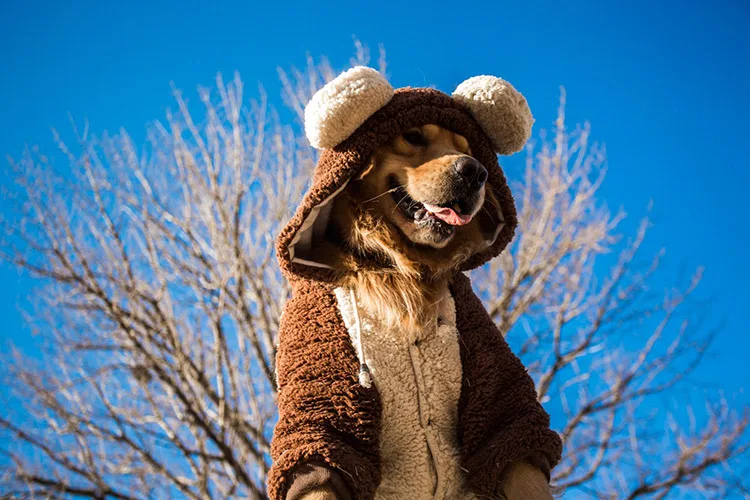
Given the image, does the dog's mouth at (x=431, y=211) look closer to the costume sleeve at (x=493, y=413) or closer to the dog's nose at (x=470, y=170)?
the dog's nose at (x=470, y=170)

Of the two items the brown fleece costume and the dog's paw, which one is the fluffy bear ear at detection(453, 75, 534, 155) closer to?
the brown fleece costume

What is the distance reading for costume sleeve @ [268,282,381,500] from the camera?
1.51 metres

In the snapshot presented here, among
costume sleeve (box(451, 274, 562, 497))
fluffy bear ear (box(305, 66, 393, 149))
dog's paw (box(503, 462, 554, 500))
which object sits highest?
fluffy bear ear (box(305, 66, 393, 149))

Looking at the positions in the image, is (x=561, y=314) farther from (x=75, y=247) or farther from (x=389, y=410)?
(x=389, y=410)

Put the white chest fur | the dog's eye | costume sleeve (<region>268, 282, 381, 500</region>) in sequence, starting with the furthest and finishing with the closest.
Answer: the dog's eye, the white chest fur, costume sleeve (<region>268, 282, 381, 500</region>)

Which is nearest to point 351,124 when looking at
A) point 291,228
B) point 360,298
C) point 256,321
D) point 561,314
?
point 291,228

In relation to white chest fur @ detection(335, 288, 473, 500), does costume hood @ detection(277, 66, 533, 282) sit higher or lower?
higher

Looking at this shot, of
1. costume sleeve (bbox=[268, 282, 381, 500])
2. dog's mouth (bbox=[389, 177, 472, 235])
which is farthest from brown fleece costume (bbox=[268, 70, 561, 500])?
dog's mouth (bbox=[389, 177, 472, 235])

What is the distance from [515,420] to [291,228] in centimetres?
75

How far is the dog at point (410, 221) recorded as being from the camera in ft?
5.53

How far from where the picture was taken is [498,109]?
73.7 inches

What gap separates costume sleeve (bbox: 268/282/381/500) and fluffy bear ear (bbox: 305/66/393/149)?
1.36 ft

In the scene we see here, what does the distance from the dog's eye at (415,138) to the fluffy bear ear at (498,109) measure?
0.65ft

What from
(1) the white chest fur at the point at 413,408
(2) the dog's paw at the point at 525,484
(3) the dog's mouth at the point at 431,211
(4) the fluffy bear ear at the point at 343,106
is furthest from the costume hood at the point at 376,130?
(2) the dog's paw at the point at 525,484
